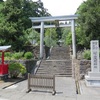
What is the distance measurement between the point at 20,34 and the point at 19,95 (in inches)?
595

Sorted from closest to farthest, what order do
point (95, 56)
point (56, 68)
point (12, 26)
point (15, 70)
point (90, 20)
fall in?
point (95, 56)
point (15, 70)
point (90, 20)
point (56, 68)
point (12, 26)

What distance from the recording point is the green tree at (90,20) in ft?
63.4

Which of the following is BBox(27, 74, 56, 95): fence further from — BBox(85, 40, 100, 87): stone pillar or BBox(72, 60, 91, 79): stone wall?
BBox(72, 60, 91, 79): stone wall

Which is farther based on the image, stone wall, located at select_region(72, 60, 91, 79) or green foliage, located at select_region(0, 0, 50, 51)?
green foliage, located at select_region(0, 0, 50, 51)

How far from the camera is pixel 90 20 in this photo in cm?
1928

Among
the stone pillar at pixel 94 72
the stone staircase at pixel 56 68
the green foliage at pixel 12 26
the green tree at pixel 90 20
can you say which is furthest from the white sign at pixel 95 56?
the green foliage at pixel 12 26

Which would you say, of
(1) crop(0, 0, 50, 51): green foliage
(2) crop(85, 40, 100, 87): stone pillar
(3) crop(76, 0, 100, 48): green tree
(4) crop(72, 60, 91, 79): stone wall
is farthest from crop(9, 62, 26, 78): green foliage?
(1) crop(0, 0, 50, 51): green foliage

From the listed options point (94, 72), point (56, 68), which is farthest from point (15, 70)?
point (94, 72)

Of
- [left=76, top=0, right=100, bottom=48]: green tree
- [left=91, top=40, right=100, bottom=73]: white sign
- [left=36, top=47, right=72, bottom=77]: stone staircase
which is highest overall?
[left=76, top=0, right=100, bottom=48]: green tree

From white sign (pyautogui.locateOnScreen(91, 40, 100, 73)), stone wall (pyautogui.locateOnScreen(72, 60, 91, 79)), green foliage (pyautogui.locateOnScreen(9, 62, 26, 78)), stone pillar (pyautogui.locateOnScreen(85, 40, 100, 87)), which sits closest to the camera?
stone pillar (pyautogui.locateOnScreen(85, 40, 100, 87))

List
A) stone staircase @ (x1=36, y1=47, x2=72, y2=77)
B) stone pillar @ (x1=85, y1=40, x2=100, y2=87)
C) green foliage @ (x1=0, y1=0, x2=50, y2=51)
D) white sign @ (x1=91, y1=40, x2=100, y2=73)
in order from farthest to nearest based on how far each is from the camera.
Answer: green foliage @ (x1=0, y1=0, x2=50, y2=51) → stone staircase @ (x1=36, y1=47, x2=72, y2=77) → white sign @ (x1=91, y1=40, x2=100, y2=73) → stone pillar @ (x1=85, y1=40, x2=100, y2=87)

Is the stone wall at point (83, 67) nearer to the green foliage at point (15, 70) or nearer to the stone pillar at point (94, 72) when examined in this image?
the stone pillar at point (94, 72)

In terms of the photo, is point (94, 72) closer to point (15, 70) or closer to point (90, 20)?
point (15, 70)

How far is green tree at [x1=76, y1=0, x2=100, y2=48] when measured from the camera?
1931 centimetres
